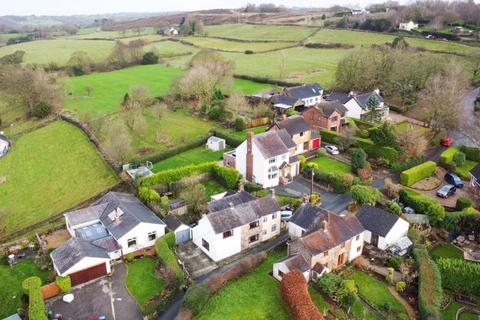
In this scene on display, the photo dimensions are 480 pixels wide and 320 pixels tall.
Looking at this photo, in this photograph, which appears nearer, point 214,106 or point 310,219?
point 310,219

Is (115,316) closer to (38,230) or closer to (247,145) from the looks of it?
(38,230)

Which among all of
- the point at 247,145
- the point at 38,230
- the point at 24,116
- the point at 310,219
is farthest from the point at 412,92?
the point at 24,116

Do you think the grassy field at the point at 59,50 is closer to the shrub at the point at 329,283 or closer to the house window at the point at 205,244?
the house window at the point at 205,244

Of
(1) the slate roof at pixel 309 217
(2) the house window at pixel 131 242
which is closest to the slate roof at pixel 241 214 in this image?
(1) the slate roof at pixel 309 217

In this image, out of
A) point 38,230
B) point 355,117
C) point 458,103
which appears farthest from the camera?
point 355,117

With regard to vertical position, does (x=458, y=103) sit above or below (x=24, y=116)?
above

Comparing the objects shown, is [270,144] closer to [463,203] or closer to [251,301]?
[463,203]

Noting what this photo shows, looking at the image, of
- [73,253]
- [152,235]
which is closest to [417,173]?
[152,235]
